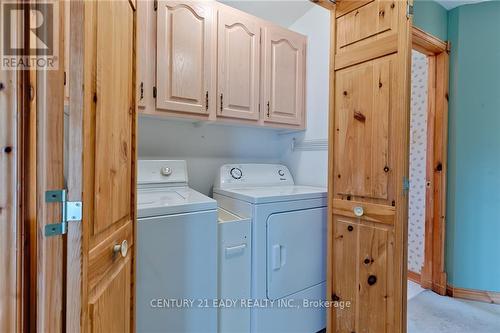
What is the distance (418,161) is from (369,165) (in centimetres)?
148

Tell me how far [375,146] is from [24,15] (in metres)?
1.46

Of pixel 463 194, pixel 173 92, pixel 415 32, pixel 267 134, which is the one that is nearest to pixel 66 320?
pixel 173 92

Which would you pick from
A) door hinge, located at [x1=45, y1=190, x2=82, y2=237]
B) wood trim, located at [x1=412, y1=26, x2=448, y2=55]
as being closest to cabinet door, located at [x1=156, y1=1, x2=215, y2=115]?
door hinge, located at [x1=45, y1=190, x2=82, y2=237]

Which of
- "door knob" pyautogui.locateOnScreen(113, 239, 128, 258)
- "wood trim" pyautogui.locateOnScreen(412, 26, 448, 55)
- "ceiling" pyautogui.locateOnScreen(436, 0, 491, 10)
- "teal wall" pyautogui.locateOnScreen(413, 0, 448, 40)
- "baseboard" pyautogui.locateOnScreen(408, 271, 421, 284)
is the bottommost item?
"baseboard" pyautogui.locateOnScreen(408, 271, 421, 284)

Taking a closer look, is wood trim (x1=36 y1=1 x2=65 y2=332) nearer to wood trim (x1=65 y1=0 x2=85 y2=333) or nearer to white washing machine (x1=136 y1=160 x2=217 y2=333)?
wood trim (x1=65 y1=0 x2=85 y2=333)

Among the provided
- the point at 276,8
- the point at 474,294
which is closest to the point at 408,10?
the point at 276,8

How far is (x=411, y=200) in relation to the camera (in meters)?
2.62

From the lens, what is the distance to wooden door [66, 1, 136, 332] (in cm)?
64

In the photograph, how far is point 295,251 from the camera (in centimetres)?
169

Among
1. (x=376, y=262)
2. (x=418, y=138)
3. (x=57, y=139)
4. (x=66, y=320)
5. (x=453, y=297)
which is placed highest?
(x=418, y=138)

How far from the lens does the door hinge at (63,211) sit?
628 mm

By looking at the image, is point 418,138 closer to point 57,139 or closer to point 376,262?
point 376,262

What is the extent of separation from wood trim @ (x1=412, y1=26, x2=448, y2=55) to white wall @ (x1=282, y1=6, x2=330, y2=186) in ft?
2.20

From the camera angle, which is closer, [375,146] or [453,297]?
[375,146]
